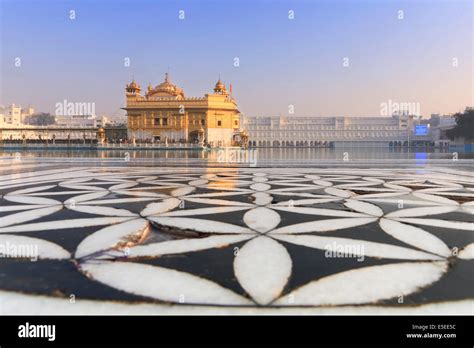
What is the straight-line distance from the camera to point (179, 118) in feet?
138

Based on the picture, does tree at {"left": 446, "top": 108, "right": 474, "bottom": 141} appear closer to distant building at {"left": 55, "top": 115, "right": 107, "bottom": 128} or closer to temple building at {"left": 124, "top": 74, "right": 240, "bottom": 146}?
temple building at {"left": 124, "top": 74, "right": 240, "bottom": 146}

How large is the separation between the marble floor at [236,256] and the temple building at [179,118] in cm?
3743

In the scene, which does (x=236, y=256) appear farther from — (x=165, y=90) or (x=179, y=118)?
(x=165, y=90)

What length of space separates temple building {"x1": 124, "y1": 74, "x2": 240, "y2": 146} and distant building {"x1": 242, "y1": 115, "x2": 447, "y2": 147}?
24.2 metres

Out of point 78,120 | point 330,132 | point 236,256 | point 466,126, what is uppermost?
point 78,120

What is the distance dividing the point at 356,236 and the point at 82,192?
4.07m

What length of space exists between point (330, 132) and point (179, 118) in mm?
34785

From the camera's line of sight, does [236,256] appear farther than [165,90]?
No

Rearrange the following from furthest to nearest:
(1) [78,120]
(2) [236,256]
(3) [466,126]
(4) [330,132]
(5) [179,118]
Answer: (1) [78,120] → (4) [330,132] → (3) [466,126] → (5) [179,118] → (2) [236,256]

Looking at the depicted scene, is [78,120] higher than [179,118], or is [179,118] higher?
[78,120]

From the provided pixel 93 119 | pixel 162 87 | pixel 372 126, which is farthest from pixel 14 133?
pixel 372 126

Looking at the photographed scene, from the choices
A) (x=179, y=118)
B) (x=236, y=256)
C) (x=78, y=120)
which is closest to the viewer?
(x=236, y=256)

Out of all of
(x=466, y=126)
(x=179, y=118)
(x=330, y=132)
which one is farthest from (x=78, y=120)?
(x=466, y=126)

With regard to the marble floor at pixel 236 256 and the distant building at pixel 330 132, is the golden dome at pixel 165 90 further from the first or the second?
the marble floor at pixel 236 256
